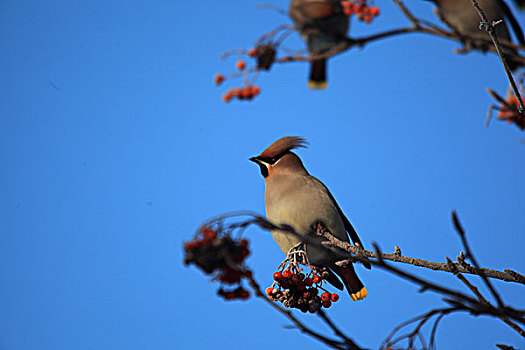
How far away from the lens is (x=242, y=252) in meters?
1.61

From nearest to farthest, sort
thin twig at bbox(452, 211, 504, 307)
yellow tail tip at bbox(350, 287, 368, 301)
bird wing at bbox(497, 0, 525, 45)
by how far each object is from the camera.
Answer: thin twig at bbox(452, 211, 504, 307) < yellow tail tip at bbox(350, 287, 368, 301) < bird wing at bbox(497, 0, 525, 45)

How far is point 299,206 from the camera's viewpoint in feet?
9.82

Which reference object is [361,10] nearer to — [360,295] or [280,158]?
[280,158]

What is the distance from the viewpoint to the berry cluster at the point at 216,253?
5.09ft

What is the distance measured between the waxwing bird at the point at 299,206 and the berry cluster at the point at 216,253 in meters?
1.08

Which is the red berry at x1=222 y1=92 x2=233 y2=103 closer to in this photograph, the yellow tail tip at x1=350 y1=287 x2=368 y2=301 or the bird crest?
the bird crest

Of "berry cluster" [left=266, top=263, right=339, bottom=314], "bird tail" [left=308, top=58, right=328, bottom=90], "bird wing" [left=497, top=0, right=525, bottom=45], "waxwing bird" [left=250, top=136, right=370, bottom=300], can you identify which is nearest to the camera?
"berry cluster" [left=266, top=263, right=339, bottom=314]

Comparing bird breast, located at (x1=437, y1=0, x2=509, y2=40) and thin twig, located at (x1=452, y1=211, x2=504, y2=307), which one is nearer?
thin twig, located at (x1=452, y1=211, x2=504, y2=307)

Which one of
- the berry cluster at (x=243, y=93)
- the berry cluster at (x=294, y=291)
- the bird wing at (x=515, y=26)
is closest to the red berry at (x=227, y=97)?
the berry cluster at (x=243, y=93)

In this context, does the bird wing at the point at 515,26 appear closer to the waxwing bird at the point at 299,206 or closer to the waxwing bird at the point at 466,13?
the waxwing bird at the point at 466,13

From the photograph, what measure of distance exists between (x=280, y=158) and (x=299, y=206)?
46 cm

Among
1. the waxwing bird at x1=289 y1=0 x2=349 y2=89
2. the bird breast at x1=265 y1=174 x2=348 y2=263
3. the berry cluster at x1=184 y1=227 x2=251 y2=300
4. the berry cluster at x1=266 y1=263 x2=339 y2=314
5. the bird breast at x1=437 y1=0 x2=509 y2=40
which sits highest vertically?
the waxwing bird at x1=289 y1=0 x2=349 y2=89

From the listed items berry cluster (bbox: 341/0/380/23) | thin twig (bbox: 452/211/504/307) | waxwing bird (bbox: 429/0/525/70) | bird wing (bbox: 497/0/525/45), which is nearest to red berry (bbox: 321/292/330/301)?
thin twig (bbox: 452/211/504/307)

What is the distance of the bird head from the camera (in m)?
3.33
